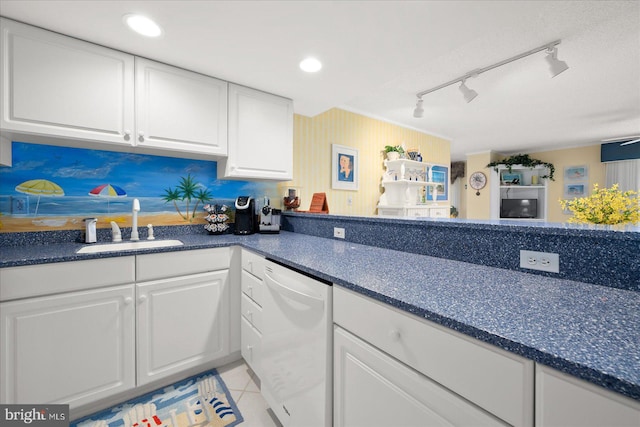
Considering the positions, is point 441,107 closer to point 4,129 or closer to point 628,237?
point 628,237

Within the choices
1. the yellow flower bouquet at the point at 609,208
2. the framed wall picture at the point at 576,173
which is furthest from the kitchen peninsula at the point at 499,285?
the framed wall picture at the point at 576,173

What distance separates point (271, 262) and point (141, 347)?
0.94m

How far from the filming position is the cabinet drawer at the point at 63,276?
4.03 feet

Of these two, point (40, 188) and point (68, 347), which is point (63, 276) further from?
point (40, 188)

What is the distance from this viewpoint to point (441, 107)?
11.0 ft

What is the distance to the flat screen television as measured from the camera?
20.5 feet

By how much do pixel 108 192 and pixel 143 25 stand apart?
112 cm

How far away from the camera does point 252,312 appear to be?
1655 millimetres

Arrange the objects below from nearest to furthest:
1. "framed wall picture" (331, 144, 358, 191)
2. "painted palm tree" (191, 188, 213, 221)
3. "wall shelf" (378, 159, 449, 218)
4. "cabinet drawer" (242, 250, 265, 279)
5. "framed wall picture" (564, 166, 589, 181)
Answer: "cabinet drawer" (242, 250, 265, 279), "painted palm tree" (191, 188, 213, 221), "framed wall picture" (331, 144, 358, 191), "wall shelf" (378, 159, 449, 218), "framed wall picture" (564, 166, 589, 181)

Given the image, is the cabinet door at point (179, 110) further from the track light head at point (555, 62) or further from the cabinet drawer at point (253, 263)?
the track light head at point (555, 62)

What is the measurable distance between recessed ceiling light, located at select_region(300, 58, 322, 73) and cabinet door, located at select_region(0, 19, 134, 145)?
1106 millimetres

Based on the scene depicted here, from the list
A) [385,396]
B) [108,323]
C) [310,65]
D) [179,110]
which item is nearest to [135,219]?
[108,323]

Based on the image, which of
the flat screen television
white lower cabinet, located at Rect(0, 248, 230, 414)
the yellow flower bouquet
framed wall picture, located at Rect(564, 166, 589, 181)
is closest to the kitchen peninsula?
white lower cabinet, located at Rect(0, 248, 230, 414)

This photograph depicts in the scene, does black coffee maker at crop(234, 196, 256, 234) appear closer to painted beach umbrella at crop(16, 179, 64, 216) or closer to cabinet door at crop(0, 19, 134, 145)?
cabinet door at crop(0, 19, 134, 145)
